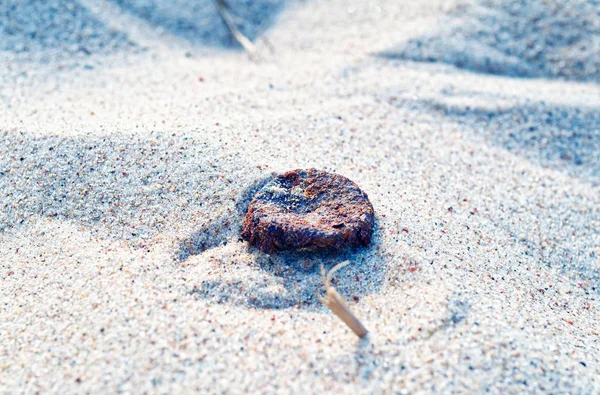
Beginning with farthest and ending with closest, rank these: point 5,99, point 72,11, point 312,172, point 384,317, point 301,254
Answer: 1. point 72,11
2. point 5,99
3. point 312,172
4. point 301,254
5. point 384,317

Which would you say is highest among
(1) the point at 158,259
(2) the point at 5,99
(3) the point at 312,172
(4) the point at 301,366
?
(3) the point at 312,172

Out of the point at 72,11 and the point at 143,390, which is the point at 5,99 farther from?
the point at 143,390

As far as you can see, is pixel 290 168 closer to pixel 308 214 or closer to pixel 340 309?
pixel 308 214

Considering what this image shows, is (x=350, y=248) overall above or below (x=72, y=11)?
above

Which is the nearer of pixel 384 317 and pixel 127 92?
pixel 384 317

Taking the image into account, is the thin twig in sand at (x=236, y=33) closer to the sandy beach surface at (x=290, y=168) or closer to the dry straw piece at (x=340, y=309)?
the sandy beach surface at (x=290, y=168)

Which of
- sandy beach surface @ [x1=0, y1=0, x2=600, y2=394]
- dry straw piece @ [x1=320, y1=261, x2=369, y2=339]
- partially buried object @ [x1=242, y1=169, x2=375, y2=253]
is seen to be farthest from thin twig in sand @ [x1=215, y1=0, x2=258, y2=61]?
dry straw piece @ [x1=320, y1=261, x2=369, y2=339]

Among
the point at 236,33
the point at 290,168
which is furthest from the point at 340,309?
the point at 236,33

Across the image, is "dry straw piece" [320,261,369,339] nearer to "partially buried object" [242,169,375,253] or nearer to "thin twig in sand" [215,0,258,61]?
"partially buried object" [242,169,375,253]

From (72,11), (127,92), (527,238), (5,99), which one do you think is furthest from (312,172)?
(72,11)

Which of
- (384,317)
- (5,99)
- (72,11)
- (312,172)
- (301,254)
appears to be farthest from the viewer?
(72,11)
